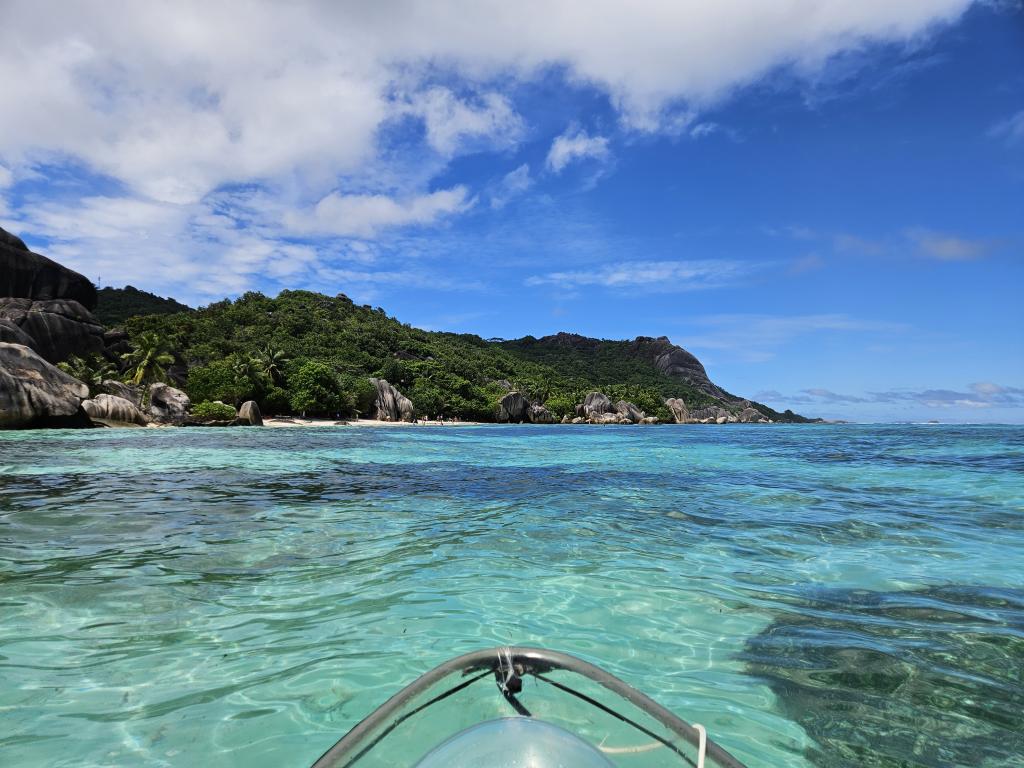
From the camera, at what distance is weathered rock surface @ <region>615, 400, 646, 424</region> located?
344ft

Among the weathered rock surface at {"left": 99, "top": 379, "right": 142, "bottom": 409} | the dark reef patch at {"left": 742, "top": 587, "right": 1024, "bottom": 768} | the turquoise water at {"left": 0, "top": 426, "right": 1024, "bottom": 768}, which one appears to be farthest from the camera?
the weathered rock surface at {"left": 99, "top": 379, "right": 142, "bottom": 409}

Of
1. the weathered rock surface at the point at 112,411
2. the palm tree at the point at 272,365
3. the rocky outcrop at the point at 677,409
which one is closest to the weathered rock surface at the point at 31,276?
the palm tree at the point at 272,365

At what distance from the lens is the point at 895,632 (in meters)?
4.41

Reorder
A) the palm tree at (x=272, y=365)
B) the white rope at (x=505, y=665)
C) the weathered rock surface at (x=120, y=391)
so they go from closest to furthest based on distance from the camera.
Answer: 1. the white rope at (x=505, y=665)
2. the weathered rock surface at (x=120, y=391)
3. the palm tree at (x=272, y=365)

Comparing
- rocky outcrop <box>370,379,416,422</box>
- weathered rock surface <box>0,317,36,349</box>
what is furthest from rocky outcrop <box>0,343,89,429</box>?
rocky outcrop <box>370,379,416,422</box>

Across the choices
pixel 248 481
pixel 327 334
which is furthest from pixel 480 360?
pixel 248 481

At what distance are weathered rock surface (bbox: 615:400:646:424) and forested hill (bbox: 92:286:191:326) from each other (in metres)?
83.9

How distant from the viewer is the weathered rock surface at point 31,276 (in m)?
53.4

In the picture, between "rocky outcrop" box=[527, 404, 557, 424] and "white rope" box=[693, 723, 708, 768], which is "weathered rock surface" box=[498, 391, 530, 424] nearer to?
"rocky outcrop" box=[527, 404, 557, 424]

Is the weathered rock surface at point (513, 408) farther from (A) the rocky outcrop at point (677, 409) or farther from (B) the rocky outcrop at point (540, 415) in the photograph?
(A) the rocky outcrop at point (677, 409)

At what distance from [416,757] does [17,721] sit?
231 cm

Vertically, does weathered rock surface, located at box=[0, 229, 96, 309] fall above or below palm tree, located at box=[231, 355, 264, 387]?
above

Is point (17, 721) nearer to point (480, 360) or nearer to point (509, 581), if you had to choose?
point (509, 581)

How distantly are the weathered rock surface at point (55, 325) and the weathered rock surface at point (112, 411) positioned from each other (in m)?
16.1
